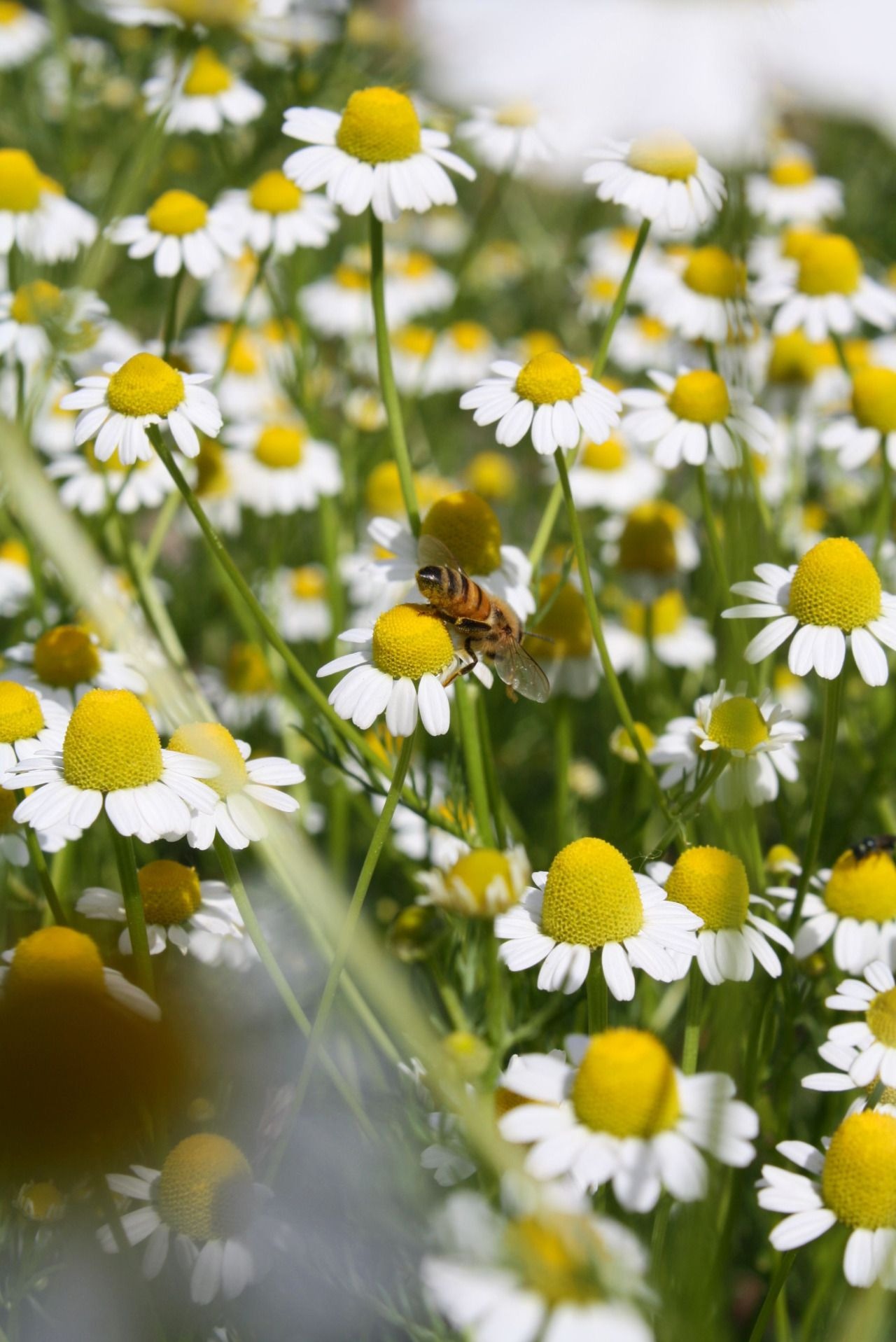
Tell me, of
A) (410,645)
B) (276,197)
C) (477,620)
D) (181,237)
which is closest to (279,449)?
(276,197)

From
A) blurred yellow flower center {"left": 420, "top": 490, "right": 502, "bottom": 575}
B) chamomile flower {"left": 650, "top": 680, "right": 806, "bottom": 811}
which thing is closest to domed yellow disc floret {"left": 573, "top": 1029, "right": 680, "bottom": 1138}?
chamomile flower {"left": 650, "top": 680, "right": 806, "bottom": 811}

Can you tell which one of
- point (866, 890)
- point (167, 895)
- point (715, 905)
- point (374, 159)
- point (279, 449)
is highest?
point (374, 159)

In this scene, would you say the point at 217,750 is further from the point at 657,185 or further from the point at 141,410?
the point at 657,185

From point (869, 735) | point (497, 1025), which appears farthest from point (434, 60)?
point (869, 735)

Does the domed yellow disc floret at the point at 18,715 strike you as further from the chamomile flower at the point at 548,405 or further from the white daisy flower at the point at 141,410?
the chamomile flower at the point at 548,405

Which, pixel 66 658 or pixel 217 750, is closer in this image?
pixel 217 750

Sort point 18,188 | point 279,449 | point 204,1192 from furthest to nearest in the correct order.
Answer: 1. point 279,449
2. point 18,188
3. point 204,1192

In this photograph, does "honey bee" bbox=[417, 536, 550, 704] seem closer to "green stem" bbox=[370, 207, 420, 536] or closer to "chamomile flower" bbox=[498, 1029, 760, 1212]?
"green stem" bbox=[370, 207, 420, 536]
